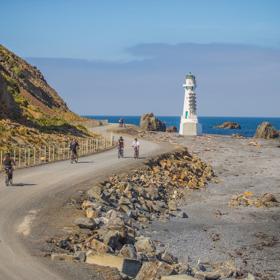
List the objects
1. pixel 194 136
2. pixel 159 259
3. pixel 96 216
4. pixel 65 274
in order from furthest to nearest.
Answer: pixel 194 136 < pixel 96 216 < pixel 159 259 < pixel 65 274

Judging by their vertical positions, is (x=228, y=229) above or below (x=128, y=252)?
below

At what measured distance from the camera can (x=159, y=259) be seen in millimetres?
19406

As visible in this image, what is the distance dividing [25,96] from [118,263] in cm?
7563

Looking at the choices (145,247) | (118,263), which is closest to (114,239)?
(145,247)

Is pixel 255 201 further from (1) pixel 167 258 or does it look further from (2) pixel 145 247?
(1) pixel 167 258

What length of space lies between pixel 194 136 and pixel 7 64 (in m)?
37.3

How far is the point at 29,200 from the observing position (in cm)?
2541

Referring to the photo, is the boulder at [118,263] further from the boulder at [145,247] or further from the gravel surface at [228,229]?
the gravel surface at [228,229]

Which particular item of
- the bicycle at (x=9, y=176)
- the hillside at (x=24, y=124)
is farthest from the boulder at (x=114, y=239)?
the hillside at (x=24, y=124)

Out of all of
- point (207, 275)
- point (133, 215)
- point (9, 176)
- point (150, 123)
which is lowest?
point (207, 275)

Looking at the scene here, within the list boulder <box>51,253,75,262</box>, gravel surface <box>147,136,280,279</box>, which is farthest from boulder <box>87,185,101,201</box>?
boulder <box>51,253,75,262</box>

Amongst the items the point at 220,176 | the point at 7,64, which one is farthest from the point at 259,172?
the point at 7,64

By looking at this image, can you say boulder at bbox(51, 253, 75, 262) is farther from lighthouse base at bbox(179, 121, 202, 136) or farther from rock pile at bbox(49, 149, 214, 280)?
lighthouse base at bbox(179, 121, 202, 136)

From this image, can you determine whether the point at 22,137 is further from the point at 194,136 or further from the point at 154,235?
the point at 194,136
